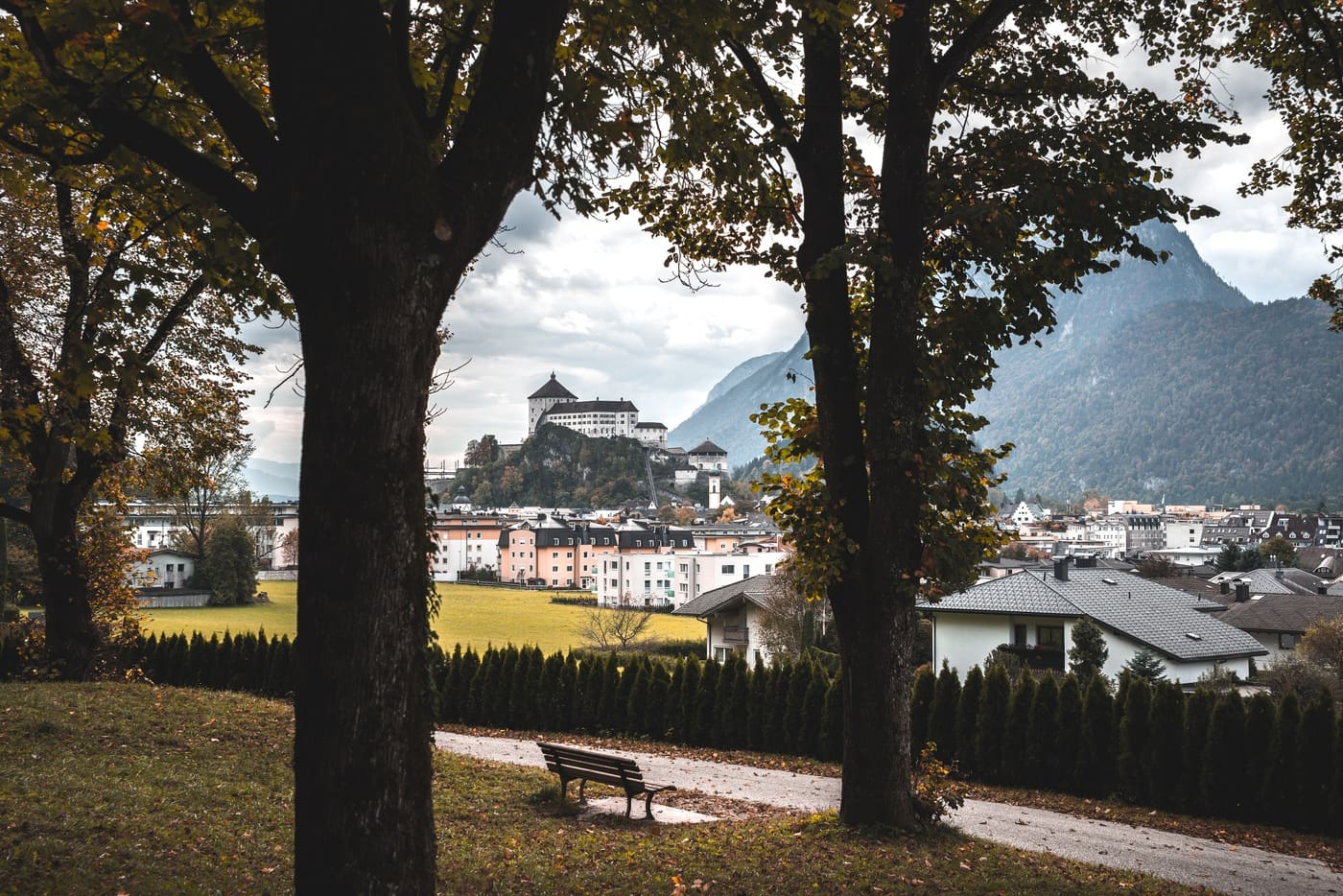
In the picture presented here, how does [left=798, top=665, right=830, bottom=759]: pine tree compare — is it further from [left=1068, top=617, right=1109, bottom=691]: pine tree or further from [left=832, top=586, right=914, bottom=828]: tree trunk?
[left=1068, top=617, right=1109, bottom=691]: pine tree

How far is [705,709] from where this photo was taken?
56.2 ft

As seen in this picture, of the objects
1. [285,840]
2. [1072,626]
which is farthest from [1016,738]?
[1072,626]

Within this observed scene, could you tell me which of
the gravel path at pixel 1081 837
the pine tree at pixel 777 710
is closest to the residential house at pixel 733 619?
the pine tree at pixel 777 710

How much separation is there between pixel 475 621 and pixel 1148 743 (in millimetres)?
48000

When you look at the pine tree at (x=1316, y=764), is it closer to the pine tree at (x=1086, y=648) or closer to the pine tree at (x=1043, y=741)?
the pine tree at (x=1043, y=741)

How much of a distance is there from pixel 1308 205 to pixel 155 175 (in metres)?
11.9

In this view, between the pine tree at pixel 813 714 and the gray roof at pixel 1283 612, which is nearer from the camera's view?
the pine tree at pixel 813 714

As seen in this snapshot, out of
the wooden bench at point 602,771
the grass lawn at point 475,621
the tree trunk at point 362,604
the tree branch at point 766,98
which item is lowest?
the grass lawn at point 475,621

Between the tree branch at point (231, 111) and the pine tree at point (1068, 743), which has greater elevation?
the tree branch at point (231, 111)

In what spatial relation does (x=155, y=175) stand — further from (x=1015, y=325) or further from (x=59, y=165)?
(x=1015, y=325)

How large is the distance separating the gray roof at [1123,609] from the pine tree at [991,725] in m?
16.1

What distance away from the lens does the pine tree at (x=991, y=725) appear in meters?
14.1

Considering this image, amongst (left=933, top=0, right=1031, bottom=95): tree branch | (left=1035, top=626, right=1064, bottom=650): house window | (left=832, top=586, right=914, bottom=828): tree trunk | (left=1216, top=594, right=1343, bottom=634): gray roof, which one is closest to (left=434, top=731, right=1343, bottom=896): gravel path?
(left=832, top=586, right=914, bottom=828): tree trunk

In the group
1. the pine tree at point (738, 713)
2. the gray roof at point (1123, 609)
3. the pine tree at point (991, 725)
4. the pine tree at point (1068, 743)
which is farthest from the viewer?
the gray roof at point (1123, 609)
